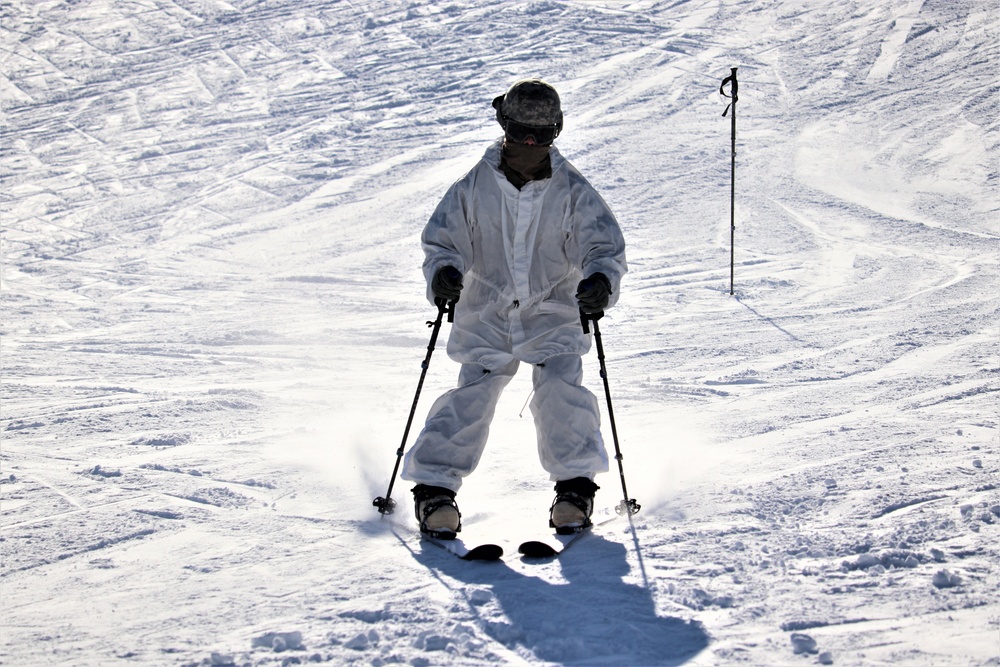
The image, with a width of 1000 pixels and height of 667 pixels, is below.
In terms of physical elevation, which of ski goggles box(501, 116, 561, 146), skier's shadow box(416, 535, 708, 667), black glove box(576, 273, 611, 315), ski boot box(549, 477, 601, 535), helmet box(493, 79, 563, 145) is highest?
helmet box(493, 79, 563, 145)

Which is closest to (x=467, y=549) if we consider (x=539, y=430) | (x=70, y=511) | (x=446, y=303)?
(x=539, y=430)

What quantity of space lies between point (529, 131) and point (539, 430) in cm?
113

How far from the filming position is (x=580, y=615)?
332 cm

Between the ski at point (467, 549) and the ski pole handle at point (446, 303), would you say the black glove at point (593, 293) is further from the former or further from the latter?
the ski at point (467, 549)

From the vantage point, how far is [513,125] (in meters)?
4.34

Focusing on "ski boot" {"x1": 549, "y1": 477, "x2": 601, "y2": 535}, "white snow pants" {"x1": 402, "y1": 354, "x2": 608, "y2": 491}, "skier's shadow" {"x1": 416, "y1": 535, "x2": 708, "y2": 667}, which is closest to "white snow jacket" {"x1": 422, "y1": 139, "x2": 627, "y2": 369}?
"white snow pants" {"x1": 402, "y1": 354, "x2": 608, "y2": 491}

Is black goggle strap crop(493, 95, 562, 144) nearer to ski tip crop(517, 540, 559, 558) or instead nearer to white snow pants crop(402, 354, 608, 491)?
white snow pants crop(402, 354, 608, 491)

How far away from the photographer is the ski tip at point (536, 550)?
3.87m

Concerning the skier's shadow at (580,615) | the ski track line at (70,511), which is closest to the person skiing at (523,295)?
the skier's shadow at (580,615)

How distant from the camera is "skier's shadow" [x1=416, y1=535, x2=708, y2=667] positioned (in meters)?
3.07

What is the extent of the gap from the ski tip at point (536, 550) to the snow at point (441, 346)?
2.5 inches

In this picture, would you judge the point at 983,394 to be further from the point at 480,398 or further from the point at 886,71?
the point at 886,71

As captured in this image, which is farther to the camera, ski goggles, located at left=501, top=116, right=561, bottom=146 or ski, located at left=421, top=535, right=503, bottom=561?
ski goggles, located at left=501, top=116, right=561, bottom=146

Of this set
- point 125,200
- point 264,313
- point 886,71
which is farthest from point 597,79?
point 264,313
